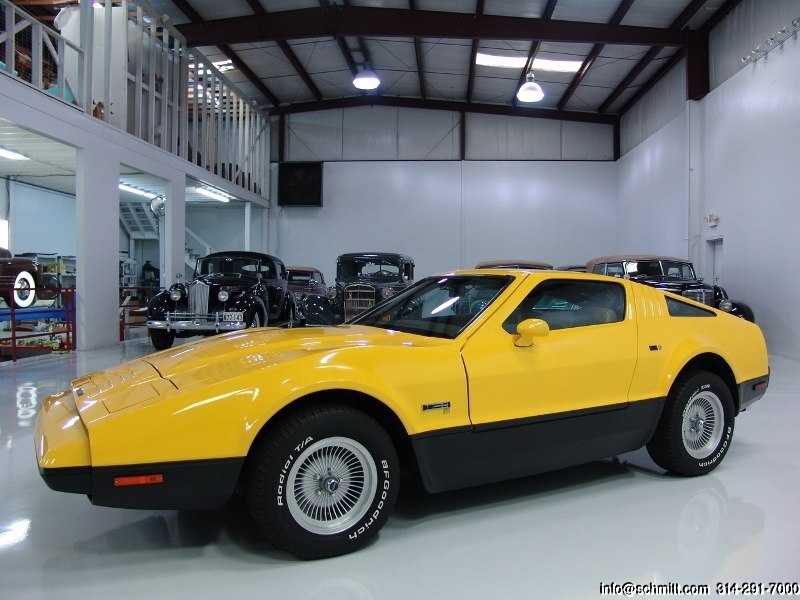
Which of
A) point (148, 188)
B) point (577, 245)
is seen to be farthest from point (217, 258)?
point (577, 245)

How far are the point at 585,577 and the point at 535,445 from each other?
65 cm

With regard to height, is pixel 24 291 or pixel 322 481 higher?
pixel 24 291

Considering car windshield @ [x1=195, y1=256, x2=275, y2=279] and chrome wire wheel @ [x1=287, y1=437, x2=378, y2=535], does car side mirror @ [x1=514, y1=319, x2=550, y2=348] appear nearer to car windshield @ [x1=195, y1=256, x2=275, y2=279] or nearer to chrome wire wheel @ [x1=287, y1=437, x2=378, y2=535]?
chrome wire wheel @ [x1=287, y1=437, x2=378, y2=535]

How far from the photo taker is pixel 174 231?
1222 cm

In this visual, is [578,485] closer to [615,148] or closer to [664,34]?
[664,34]

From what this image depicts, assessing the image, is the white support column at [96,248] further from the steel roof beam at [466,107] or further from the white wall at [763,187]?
the white wall at [763,187]

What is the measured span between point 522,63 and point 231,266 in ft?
32.0

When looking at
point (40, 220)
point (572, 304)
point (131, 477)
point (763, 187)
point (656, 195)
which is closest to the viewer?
point (131, 477)

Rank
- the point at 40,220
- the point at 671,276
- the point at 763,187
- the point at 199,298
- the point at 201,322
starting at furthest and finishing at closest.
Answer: the point at 40,220 → the point at 763,187 → the point at 671,276 → the point at 199,298 → the point at 201,322

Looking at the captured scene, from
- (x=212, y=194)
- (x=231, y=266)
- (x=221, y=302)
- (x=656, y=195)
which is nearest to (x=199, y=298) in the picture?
(x=221, y=302)

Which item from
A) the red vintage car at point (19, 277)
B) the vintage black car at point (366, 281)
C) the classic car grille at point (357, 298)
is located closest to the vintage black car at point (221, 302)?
the vintage black car at point (366, 281)

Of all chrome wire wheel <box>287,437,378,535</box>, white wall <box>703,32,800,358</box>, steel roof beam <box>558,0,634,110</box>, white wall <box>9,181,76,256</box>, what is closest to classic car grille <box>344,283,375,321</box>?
white wall <box>703,32,800,358</box>

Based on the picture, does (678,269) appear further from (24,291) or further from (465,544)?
(24,291)

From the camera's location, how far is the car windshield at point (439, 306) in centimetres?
291
